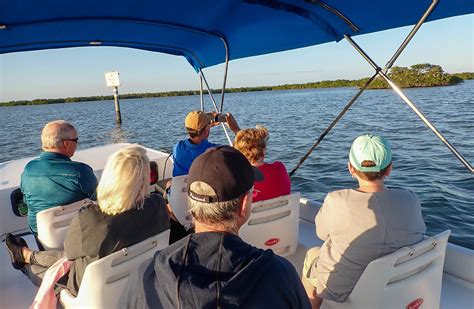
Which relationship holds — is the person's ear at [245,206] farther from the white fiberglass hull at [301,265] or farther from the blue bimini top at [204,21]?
the blue bimini top at [204,21]

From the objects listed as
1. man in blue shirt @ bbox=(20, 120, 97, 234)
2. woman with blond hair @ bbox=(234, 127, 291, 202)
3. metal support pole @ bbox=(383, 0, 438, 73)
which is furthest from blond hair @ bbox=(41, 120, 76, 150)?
metal support pole @ bbox=(383, 0, 438, 73)

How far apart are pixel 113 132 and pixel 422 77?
127 ft

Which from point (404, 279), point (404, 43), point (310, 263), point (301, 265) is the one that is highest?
point (404, 43)

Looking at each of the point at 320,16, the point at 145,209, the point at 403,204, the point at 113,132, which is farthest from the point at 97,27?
the point at 113,132

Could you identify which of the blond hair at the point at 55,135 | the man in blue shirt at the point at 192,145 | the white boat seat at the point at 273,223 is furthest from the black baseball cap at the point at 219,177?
the man in blue shirt at the point at 192,145

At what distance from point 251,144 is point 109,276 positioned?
129 cm

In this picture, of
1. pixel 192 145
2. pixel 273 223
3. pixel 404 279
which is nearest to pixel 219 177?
pixel 404 279

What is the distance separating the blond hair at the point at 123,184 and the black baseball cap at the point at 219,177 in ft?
2.49

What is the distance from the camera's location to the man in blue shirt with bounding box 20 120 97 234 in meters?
2.43

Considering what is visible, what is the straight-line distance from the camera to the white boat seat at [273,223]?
2.42 meters

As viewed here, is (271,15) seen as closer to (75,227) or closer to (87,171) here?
(87,171)

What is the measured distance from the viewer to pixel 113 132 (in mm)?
22203

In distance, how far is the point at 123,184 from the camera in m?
1.82

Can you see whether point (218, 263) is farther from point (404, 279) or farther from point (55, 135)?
point (55, 135)
